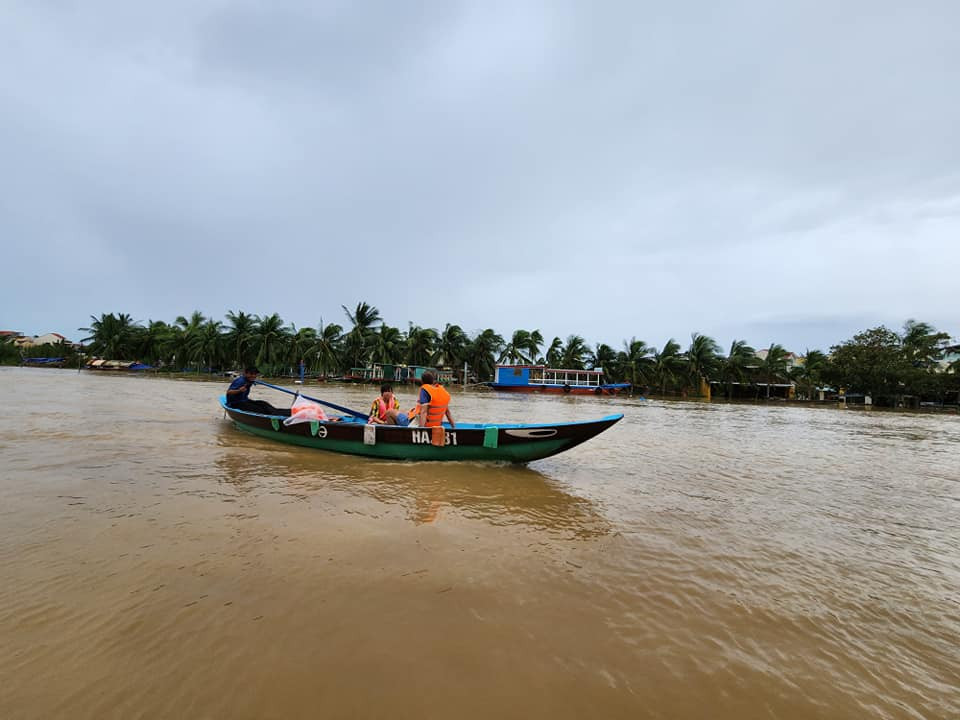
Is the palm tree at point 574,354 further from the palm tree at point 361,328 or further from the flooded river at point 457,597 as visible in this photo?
the flooded river at point 457,597

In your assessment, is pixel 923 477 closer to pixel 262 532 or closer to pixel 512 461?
pixel 512 461

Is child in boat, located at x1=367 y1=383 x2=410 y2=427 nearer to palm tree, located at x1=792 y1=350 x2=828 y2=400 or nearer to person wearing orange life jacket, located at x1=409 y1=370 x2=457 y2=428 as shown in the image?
person wearing orange life jacket, located at x1=409 y1=370 x2=457 y2=428

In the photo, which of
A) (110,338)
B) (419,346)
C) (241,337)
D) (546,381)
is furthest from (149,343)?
(546,381)

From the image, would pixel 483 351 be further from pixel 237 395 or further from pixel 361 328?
pixel 237 395

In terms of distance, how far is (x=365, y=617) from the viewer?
111 inches

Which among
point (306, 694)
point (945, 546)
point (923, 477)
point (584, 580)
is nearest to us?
point (306, 694)

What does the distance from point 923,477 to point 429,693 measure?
36.6ft

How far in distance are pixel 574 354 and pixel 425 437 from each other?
49.7 metres

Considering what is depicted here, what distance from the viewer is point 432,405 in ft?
23.5

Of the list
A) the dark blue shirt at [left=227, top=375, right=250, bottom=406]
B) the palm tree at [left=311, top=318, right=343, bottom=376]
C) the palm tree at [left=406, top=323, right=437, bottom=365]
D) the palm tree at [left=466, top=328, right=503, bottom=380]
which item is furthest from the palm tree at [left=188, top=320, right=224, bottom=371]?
the dark blue shirt at [left=227, top=375, right=250, bottom=406]

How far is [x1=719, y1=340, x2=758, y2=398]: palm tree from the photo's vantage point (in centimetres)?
4766

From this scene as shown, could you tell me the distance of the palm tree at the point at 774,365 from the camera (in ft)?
160

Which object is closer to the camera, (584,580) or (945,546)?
(584,580)

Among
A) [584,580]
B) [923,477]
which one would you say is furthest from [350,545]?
[923,477]
